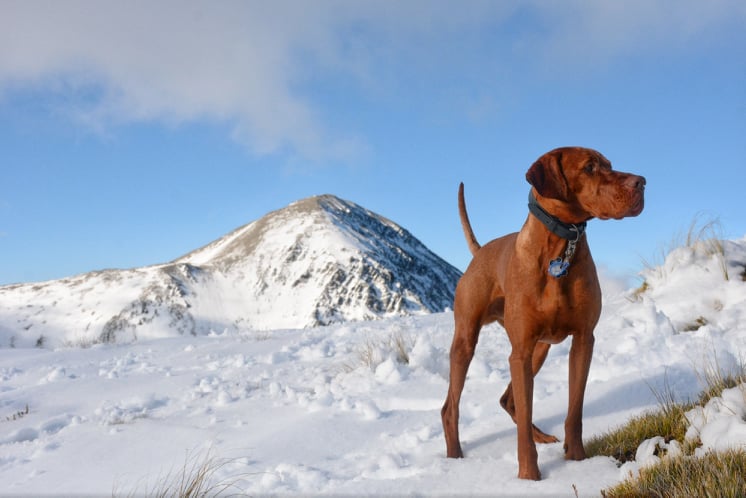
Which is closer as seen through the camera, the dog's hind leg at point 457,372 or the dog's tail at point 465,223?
the dog's hind leg at point 457,372

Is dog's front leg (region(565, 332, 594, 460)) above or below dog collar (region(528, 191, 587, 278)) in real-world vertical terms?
below

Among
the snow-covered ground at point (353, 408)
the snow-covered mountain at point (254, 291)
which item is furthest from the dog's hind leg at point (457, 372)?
the snow-covered mountain at point (254, 291)

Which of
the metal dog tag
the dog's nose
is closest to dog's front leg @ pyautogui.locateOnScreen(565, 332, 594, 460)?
the metal dog tag

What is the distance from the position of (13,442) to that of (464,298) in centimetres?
436

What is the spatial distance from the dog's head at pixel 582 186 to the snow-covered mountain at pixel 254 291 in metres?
35.2

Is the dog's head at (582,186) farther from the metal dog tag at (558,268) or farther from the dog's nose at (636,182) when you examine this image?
the metal dog tag at (558,268)

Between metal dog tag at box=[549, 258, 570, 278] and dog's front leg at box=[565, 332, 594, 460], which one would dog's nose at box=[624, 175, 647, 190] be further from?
dog's front leg at box=[565, 332, 594, 460]

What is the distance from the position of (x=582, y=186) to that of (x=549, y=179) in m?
0.15

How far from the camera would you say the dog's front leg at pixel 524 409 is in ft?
8.37

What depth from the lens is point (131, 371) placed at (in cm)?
729

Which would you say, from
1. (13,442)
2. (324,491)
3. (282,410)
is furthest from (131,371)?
(324,491)

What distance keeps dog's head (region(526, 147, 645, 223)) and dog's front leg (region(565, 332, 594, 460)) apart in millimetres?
702

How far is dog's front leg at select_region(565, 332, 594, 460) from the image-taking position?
2.72m

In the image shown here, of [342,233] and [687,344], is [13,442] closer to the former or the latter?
[687,344]
